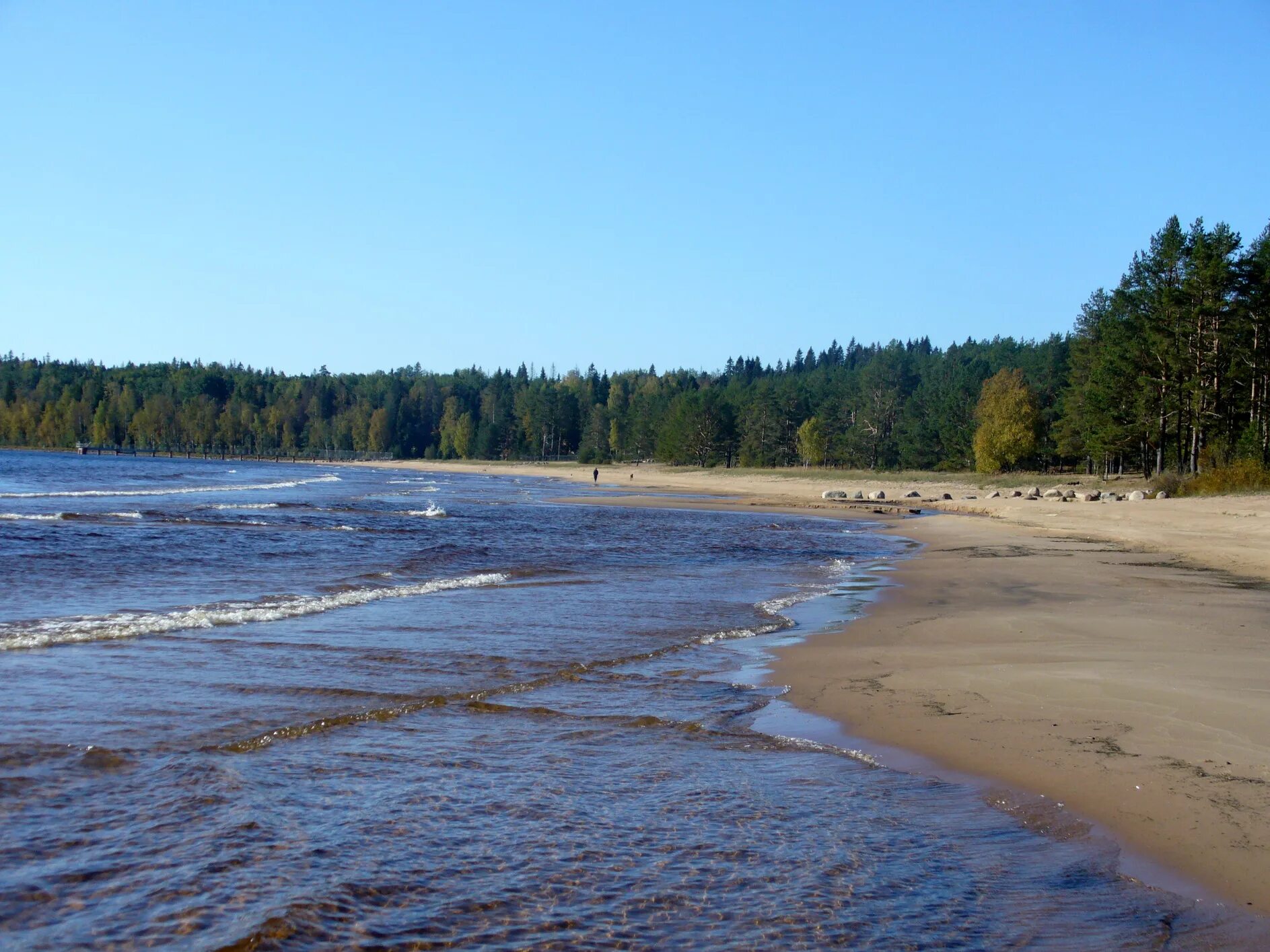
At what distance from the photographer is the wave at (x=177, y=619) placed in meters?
11.1

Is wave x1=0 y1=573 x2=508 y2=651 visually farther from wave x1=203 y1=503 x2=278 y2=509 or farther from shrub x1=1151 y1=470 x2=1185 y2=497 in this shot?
shrub x1=1151 y1=470 x2=1185 y2=497

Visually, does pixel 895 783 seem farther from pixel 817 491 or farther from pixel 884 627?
pixel 817 491

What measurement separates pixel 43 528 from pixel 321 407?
175 meters

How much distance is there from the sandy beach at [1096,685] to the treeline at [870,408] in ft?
78.6

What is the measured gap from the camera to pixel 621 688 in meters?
9.23

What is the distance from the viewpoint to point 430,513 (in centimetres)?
3938

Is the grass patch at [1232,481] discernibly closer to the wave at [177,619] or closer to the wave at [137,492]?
the wave at [177,619]

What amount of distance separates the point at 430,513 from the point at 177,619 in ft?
88.5

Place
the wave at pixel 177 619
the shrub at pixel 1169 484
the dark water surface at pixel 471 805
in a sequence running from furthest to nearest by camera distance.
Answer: the shrub at pixel 1169 484, the wave at pixel 177 619, the dark water surface at pixel 471 805

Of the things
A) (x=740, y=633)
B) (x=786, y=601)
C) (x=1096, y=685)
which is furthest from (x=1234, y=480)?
(x=1096, y=685)

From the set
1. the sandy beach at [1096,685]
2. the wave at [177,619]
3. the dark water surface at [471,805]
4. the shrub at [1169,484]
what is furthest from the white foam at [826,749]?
the shrub at [1169,484]

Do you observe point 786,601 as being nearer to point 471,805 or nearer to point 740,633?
point 740,633

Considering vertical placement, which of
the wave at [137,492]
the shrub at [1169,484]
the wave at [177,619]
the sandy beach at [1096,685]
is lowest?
the wave at [137,492]

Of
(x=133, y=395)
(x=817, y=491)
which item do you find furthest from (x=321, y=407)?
(x=817, y=491)
